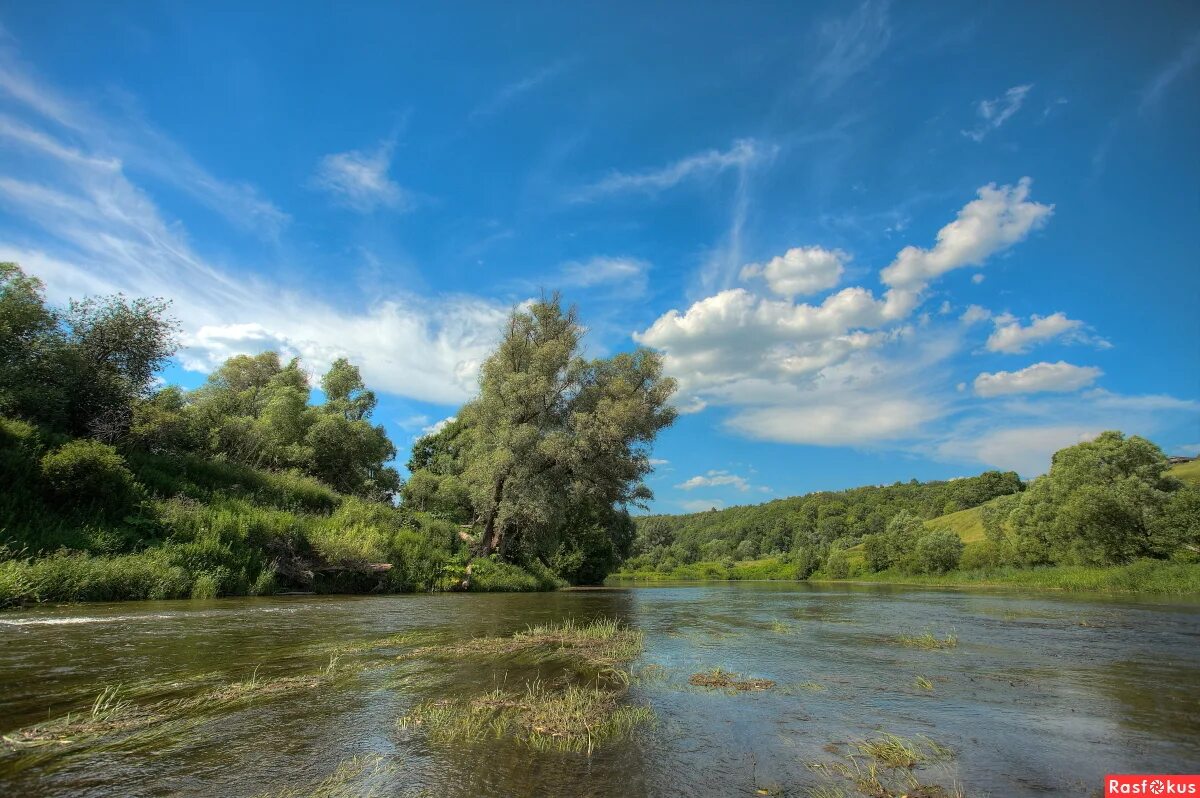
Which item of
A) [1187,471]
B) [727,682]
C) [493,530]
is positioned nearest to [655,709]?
[727,682]

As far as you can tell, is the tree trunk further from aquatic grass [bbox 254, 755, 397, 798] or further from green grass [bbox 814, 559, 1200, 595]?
green grass [bbox 814, 559, 1200, 595]

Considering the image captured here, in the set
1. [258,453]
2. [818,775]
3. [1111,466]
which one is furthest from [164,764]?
[1111,466]

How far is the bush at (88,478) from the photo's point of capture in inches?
595

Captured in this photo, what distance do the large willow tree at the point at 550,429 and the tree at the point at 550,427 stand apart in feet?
0.19

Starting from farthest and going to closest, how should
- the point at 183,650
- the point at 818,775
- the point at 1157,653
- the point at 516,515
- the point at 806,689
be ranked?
the point at 516,515 < the point at 1157,653 < the point at 183,650 < the point at 806,689 < the point at 818,775

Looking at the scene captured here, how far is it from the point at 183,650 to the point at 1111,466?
6488 centimetres

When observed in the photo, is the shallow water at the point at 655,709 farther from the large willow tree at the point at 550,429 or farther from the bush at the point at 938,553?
the bush at the point at 938,553

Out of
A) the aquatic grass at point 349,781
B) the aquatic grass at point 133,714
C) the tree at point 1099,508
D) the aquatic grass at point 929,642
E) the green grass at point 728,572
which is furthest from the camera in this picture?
the green grass at point 728,572

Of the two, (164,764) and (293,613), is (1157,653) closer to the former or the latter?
(164,764)

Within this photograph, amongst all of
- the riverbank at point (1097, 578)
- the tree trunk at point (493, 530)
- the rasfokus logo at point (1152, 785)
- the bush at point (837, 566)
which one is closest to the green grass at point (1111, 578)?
the riverbank at point (1097, 578)

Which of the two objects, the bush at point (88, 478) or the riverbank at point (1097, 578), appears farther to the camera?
the riverbank at point (1097, 578)

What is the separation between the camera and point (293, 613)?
499 inches

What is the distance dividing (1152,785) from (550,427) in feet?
95.9

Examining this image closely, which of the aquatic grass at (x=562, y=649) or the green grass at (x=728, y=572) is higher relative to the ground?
the aquatic grass at (x=562, y=649)
